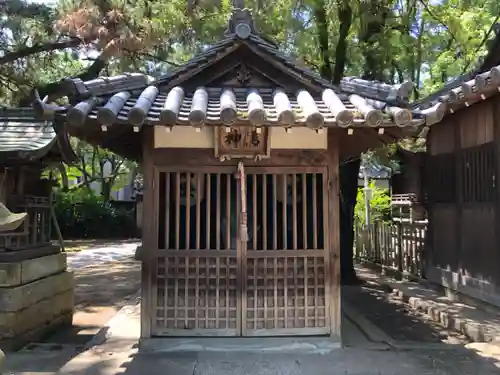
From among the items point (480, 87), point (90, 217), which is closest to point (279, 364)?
point (480, 87)

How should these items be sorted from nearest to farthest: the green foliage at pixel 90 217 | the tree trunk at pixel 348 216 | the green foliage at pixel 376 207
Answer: the tree trunk at pixel 348 216, the green foliage at pixel 376 207, the green foliage at pixel 90 217

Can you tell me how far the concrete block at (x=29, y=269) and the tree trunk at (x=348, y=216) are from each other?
25.7 ft

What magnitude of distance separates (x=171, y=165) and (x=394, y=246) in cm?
1079

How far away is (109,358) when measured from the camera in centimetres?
712

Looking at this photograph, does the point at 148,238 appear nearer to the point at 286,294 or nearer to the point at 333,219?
the point at 286,294

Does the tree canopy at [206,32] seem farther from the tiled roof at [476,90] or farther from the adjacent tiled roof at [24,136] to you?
the tiled roof at [476,90]

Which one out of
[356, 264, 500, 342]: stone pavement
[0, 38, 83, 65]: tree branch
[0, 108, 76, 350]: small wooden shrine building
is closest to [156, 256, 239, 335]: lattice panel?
[0, 108, 76, 350]: small wooden shrine building

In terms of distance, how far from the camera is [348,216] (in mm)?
14844

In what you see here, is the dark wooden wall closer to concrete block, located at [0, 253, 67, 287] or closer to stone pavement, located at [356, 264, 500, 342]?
stone pavement, located at [356, 264, 500, 342]

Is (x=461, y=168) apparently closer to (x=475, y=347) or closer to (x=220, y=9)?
(x=475, y=347)

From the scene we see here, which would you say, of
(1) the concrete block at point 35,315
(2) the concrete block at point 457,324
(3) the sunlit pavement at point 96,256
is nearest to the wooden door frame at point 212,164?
(1) the concrete block at point 35,315

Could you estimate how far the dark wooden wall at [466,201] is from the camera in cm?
1029

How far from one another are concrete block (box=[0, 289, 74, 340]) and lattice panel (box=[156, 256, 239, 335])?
9.30 ft

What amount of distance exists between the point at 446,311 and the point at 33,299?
8.03 meters
